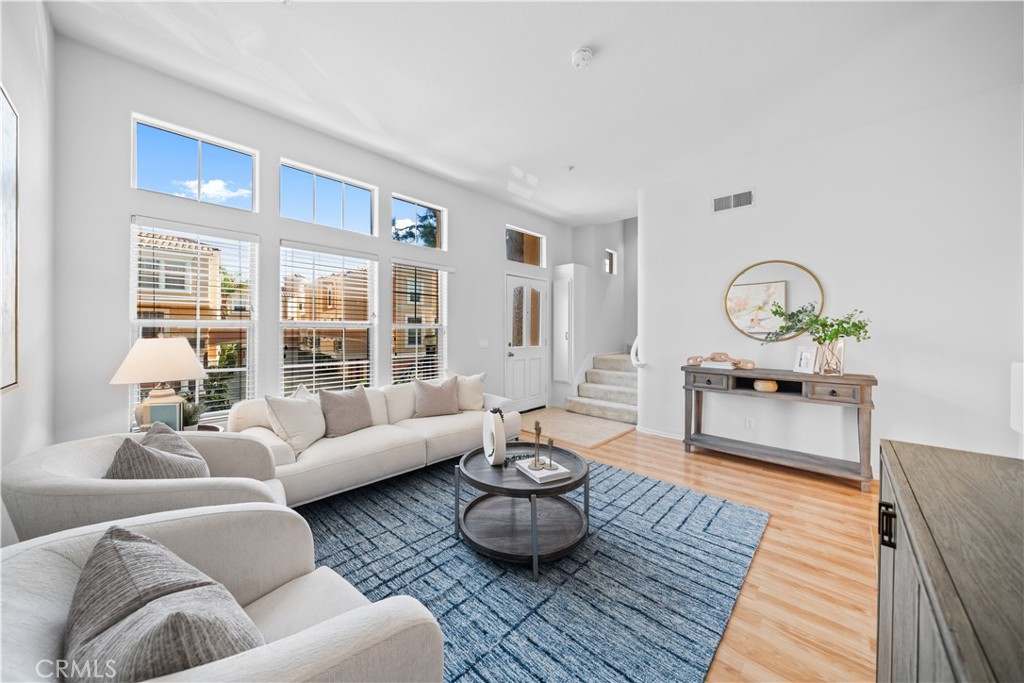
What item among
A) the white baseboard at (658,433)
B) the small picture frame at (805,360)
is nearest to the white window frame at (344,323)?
the white baseboard at (658,433)

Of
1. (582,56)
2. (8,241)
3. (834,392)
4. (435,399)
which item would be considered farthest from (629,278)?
(8,241)

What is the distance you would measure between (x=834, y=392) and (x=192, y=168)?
5381 millimetres

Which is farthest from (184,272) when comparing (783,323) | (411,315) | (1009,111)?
(1009,111)

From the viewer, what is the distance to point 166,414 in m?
2.49

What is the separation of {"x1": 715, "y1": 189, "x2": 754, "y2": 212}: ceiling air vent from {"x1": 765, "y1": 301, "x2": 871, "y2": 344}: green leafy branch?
3.57 feet

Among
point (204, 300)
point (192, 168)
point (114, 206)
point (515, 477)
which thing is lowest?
point (515, 477)

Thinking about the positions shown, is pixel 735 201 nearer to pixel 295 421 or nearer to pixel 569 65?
pixel 569 65

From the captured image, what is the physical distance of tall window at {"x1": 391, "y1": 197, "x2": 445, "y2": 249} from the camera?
13.9 feet

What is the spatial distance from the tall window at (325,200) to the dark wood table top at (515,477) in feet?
8.79

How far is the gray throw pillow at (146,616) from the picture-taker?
63 centimetres

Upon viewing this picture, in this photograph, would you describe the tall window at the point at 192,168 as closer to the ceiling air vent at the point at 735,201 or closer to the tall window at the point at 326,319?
the tall window at the point at 326,319

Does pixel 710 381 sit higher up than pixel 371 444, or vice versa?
pixel 710 381

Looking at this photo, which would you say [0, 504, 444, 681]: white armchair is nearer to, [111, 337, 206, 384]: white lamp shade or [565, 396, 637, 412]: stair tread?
[111, 337, 206, 384]: white lamp shade

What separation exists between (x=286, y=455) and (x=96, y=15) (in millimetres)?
2797
